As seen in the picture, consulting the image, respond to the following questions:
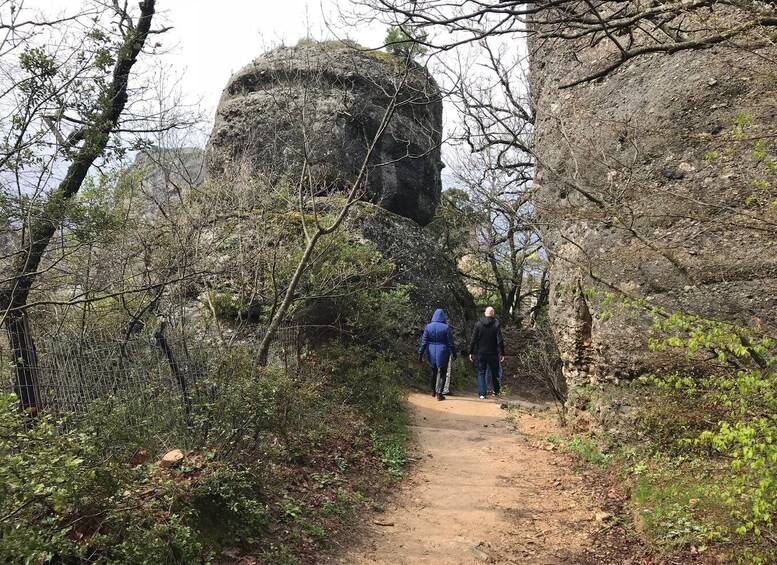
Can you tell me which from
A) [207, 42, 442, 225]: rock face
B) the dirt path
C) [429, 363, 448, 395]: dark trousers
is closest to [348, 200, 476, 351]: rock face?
[207, 42, 442, 225]: rock face

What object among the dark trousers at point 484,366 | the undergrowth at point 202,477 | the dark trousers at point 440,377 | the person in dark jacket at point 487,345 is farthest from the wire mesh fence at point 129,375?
the dark trousers at point 484,366

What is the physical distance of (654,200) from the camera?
22.5ft

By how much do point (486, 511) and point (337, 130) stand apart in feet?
40.7

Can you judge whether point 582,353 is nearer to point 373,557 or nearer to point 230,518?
point 373,557

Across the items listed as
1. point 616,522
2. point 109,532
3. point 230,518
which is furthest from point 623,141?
point 109,532

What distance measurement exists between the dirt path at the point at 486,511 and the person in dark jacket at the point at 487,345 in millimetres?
2743

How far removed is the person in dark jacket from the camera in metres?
11.4

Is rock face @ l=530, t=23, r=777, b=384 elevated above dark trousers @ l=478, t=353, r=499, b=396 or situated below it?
above

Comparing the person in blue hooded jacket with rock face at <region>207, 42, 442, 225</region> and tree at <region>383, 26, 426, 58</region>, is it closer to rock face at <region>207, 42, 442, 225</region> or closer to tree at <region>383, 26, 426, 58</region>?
rock face at <region>207, 42, 442, 225</region>

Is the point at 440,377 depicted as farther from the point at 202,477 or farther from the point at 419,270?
the point at 202,477

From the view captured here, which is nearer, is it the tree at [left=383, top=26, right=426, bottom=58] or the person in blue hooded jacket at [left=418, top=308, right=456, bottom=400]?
the tree at [left=383, top=26, right=426, bottom=58]

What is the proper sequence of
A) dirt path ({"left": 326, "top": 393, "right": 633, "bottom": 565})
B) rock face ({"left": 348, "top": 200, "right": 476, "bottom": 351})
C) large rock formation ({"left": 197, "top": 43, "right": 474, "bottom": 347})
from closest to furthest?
dirt path ({"left": 326, "top": 393, "right": 633, "bottom": 565}) < large rock formation ({"left": 197, "top": 43, "right": 474, "bottom": 347}) < rock face ({"left": 348, "top": 200, "right": 476, "bottom": 351})

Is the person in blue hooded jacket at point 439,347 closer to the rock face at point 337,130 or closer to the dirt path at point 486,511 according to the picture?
the dirt path at point 486,511

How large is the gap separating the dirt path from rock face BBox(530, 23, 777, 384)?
183cm
